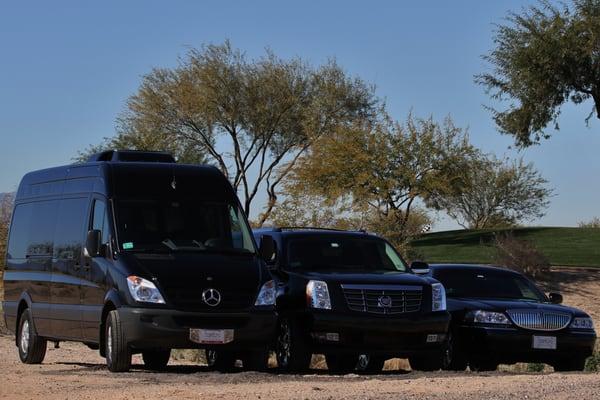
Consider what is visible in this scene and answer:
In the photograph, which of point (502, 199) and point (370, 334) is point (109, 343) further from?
point (502, 199)

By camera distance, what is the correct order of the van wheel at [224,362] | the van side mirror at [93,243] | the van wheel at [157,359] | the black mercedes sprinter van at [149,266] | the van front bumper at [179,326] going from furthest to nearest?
the van wheel at [157,359], the van wheel at [224,362], the van side mirror at [93,243], the black mercedes sprinter van at [149,266], the van front bumper at [179,326]

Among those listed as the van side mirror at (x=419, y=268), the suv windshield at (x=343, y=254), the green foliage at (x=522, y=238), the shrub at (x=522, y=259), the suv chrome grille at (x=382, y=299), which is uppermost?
the green foliage at (x=522, y=238)

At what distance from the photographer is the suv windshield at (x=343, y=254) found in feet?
54.8

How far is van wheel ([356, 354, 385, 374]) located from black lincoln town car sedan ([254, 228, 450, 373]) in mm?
921

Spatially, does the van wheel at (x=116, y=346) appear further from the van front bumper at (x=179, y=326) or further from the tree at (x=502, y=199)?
the tree at (x=502, y=199)

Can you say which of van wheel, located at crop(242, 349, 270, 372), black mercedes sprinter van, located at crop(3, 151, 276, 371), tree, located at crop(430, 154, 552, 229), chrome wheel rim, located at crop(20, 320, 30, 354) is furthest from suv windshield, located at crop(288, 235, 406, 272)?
tree, located at crop(430, 154, 552, 229)

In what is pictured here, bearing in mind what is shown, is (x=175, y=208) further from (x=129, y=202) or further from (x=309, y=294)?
(x=309, y=294)

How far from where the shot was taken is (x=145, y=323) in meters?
14.5

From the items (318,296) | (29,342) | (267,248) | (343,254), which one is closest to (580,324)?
(343,254)

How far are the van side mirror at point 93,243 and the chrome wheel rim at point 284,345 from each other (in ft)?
8.37

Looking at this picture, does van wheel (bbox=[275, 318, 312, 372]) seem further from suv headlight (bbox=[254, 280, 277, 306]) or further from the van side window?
the van side window

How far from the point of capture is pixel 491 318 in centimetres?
1723

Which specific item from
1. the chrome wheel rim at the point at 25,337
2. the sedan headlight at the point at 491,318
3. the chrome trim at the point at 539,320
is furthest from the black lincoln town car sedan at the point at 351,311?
the chrome wheel rim at the point at 25,337

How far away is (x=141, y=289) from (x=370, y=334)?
2.96 meters
